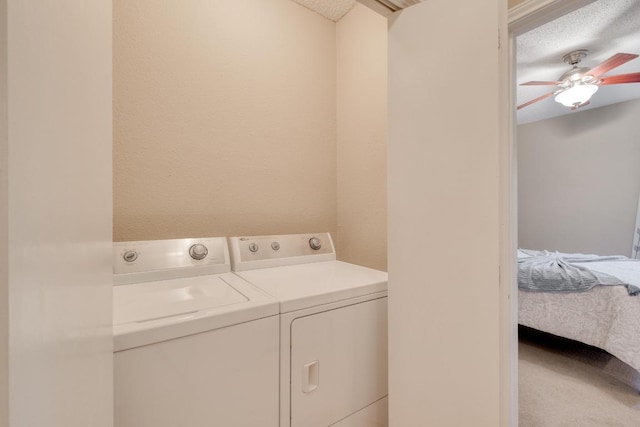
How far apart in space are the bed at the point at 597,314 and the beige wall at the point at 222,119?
2.09 meters

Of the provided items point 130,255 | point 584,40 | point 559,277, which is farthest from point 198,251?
point 584,40

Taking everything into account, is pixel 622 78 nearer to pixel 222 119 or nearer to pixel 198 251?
pixel 222 119

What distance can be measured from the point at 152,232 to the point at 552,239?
5.87 m

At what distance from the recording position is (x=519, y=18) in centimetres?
100

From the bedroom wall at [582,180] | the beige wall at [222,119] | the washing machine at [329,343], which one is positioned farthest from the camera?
the bedroom wall at [582,180]

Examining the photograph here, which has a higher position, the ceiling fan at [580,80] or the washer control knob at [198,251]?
the ceiling fan at [580,80]

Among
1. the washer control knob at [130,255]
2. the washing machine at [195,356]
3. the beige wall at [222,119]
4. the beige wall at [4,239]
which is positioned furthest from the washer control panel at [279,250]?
the beige wall at [4,239]

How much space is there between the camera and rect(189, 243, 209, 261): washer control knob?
1.41 meters

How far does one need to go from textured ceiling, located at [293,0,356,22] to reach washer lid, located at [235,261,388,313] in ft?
6.05

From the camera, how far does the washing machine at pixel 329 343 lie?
104 cm

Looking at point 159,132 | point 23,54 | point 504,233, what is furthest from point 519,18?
point 159,132

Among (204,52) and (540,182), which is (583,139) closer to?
(540,182)

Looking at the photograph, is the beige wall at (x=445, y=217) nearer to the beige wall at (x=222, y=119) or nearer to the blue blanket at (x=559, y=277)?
the beige wall at (x=222, y=119)

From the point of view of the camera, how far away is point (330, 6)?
6.24 feet
